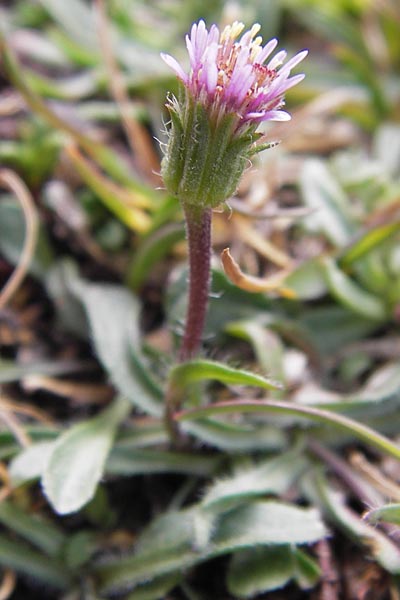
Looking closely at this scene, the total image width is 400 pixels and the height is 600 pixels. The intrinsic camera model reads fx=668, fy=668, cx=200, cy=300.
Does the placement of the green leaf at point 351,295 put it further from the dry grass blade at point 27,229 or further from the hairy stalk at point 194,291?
the dry grass blade at point 27,229

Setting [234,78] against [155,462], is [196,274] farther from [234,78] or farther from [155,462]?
[155,462]

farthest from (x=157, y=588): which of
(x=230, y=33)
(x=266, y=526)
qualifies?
(x=230, y=33)

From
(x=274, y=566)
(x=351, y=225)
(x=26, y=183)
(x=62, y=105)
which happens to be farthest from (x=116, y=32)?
(x=274, y=566)

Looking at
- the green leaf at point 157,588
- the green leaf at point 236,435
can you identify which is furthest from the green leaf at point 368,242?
the green leaf at point 157,588

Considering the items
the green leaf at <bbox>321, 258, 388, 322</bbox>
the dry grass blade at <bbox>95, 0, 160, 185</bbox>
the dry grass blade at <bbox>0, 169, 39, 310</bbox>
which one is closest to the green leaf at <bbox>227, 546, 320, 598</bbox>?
the green leaf at <bbox>321, 258, 388, 322</bbox>

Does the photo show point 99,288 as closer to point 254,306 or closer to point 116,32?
point 254,306

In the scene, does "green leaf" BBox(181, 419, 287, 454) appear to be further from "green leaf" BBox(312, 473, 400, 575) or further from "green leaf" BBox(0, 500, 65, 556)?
"green leaf" BBox(0, 500, 65, 556)

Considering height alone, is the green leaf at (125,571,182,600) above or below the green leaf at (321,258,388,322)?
below
